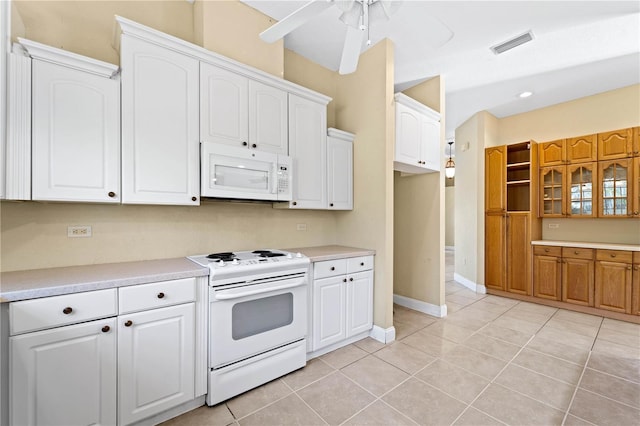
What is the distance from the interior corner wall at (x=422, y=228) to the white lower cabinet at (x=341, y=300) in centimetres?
119

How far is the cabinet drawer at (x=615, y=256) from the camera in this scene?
3.32 metres

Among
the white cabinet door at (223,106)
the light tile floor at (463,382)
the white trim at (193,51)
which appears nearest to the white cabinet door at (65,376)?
the light tile floor at (463,382)

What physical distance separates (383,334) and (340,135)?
85.1 inches

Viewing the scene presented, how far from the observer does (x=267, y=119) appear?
2416 millimetres

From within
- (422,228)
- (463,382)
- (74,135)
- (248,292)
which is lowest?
(463,382)

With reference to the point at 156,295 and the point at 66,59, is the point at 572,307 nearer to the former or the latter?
the point at 156,295

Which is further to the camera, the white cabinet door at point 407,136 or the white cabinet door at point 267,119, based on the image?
the white cabinet door at point 407,136

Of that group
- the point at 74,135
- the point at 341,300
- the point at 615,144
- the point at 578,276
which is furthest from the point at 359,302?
the point at 615,144

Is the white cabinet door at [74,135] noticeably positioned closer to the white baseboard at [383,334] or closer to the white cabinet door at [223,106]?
the white cabinet door at [223,106]

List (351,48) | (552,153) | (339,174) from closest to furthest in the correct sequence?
(351,48) < (339,174) < (552,153)

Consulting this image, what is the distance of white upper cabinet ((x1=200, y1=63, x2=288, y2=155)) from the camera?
2092mm

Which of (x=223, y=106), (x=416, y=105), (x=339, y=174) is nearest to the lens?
(x=223, y=106)

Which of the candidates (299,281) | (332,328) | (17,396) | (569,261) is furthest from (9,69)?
(569,261)

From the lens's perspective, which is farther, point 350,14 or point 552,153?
point 552,153
